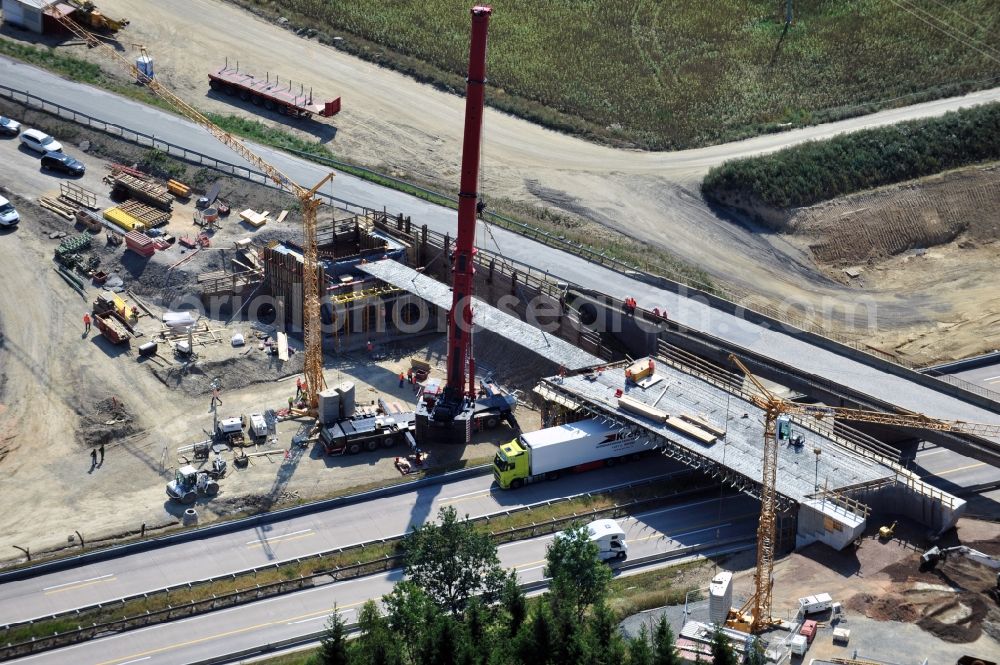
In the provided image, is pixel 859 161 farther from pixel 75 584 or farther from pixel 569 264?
pixel 75 584

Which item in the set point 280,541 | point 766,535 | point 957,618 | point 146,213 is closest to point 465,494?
point 280,541

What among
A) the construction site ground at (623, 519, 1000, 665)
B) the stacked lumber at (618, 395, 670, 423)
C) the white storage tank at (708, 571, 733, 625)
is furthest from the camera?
the stacked lumber at (618, 395, 670, 423)

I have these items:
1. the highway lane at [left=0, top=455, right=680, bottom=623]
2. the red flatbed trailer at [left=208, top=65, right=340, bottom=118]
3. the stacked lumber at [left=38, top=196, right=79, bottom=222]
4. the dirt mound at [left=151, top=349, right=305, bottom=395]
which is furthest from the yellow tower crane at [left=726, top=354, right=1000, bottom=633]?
the red flatbed trailer at [left=208, top=65, right=340, bottom=118]

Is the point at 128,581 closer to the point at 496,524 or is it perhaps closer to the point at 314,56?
the point at 496,524

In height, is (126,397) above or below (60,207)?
below

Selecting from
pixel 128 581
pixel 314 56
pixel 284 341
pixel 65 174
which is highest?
pixel 314 56

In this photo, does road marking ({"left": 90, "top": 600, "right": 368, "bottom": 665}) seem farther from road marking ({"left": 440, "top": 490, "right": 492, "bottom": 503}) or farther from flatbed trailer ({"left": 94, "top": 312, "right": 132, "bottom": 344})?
flatbed trailer ({"left": 94, "top": 312, "right": 132, "bottom": 344})

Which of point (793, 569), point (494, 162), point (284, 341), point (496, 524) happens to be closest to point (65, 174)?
point (284, 341)
